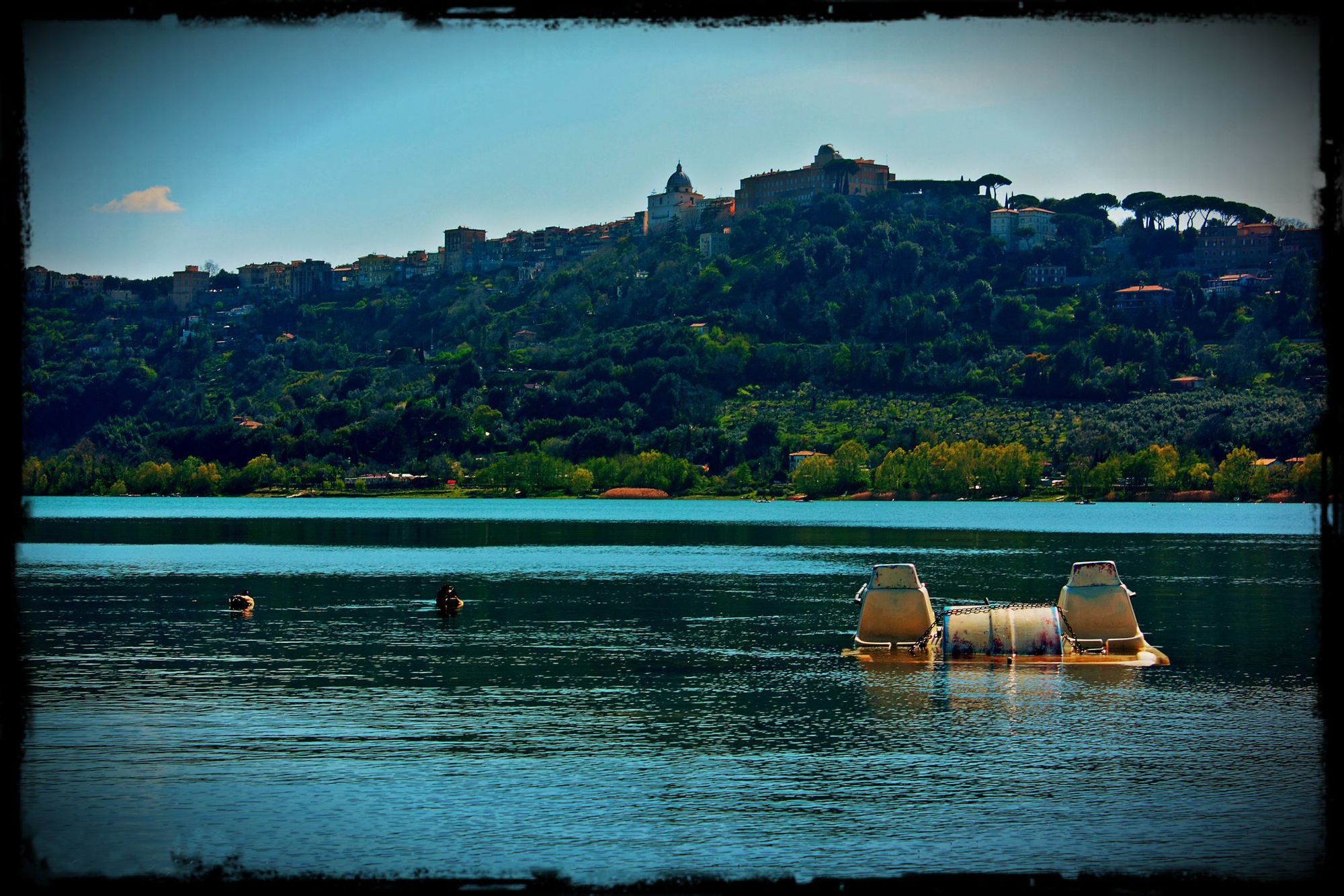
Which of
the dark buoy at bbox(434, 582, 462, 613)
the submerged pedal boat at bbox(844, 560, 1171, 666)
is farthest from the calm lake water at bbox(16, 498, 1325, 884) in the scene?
the submerged pedal boat at bbox(844, 560, 1171, 666)

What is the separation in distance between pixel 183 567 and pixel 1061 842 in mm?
72068

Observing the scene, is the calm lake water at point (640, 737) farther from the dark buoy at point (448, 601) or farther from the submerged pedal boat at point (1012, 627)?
the submerged pedal boat at point (1012, 627)

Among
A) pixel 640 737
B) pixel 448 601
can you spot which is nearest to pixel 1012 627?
pixel 640 737

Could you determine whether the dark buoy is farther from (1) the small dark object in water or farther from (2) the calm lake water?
(2) the calm lake water

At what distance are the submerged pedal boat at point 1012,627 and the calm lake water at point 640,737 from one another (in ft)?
5.30

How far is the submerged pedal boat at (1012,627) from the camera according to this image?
138ft

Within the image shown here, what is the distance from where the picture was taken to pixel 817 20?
29.6 ft

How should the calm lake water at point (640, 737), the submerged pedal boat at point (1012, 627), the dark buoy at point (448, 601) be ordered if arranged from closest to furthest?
the calm lake water at point (640, 737) → the submerged pedal boat at point (1012, 627) → the dark buoy at point (448, 601)

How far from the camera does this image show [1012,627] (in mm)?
42719

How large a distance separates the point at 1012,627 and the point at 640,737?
59.0 feet

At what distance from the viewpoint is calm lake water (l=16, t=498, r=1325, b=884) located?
68.3 feet

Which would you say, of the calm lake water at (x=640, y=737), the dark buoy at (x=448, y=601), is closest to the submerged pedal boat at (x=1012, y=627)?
the calm lake water at (x=640, y=737)

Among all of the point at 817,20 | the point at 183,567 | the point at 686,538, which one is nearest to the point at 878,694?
the point at 817,20

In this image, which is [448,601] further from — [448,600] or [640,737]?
[640,737]
